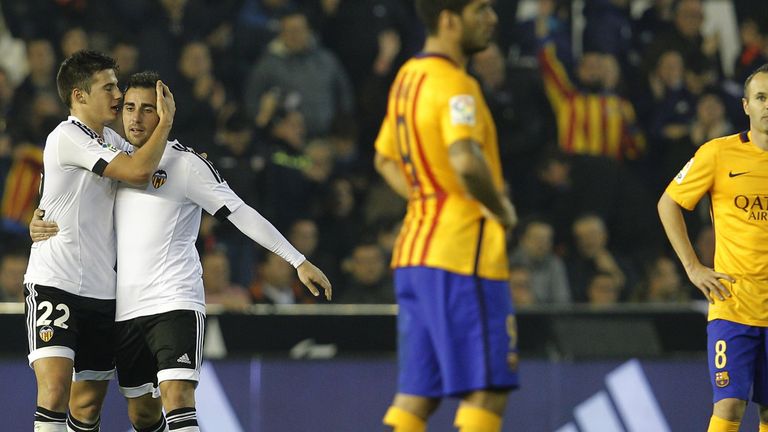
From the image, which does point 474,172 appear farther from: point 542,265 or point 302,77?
point 302,77

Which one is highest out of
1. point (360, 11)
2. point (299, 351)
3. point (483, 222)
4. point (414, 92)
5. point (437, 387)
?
point (360, 11)

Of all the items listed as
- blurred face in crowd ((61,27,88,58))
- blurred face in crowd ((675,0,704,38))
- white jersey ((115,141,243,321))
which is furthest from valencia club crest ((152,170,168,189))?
blurred face in crowd ((675,0,704,38))

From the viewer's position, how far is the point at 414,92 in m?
5.32

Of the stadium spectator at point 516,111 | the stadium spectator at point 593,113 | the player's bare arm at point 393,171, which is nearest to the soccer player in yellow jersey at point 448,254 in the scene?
the player's bare arm at point 393,171

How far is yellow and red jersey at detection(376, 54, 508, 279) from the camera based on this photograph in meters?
5.26

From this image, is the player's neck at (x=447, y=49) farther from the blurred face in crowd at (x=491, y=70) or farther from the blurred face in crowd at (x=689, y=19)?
the blurred face in crowd at (x=689, y=19)

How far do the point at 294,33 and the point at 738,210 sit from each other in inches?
241

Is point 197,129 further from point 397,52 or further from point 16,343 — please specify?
point 16,343

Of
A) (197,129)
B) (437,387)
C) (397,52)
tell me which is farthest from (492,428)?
(397,52)

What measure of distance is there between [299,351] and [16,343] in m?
1.94

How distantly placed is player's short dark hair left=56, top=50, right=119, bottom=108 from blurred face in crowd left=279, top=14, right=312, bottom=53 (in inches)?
223

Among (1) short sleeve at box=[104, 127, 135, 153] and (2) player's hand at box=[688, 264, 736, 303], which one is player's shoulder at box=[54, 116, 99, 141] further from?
(2) player's hand at box=[688, 264, 736, 303]

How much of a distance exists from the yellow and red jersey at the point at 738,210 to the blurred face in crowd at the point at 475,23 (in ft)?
6.66

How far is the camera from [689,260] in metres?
6.87
